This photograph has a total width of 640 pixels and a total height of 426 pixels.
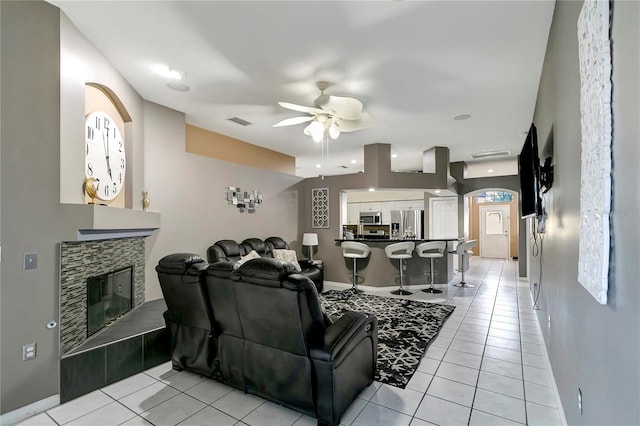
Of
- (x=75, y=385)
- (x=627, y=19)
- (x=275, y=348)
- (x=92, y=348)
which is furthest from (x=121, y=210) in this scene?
(x=627, y=19)

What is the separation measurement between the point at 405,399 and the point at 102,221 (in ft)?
9.52

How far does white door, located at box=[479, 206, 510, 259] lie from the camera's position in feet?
36.5

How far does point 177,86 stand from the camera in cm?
359

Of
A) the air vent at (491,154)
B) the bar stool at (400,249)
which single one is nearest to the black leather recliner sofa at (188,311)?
the bar stool at (400,249)

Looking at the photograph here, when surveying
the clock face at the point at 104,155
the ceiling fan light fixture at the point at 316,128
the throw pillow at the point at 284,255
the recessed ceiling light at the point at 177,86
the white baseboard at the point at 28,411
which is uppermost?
the recessed ceiling light at the point at 177,86

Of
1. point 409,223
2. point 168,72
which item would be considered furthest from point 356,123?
point 409,223

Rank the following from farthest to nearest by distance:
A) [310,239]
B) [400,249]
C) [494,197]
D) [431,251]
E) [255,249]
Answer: [494,197]
[310,239]
[431,251]
[400,249]
[255,249]

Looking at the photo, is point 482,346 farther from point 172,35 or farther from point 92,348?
point 172,35

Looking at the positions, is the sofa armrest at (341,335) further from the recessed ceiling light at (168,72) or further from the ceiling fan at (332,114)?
the recessed ceiling light at (168,72)

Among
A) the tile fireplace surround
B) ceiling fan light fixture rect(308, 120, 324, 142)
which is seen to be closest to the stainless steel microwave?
ceiling fan light fixture rect(308, 120, 324, 142)

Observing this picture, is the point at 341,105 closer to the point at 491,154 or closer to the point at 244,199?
the point at 244,199

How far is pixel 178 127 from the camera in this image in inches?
174

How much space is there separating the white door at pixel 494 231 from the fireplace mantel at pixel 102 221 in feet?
38.4

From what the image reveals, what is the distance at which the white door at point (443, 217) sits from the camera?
8023mm
